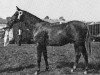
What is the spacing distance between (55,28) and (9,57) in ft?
14.9

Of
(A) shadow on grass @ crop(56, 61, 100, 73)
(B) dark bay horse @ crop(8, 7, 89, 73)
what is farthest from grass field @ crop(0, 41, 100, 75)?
(B) dark bay horse @ crop(8, 7, 89, 73)

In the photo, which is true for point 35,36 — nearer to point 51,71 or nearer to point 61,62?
point 51,71

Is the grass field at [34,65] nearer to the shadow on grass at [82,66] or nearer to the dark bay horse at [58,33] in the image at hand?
the shadow on grass at [82,66]

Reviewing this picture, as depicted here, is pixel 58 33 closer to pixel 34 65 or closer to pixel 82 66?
pixel 82 66

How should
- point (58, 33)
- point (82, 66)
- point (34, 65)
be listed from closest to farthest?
point (58, 33) → point (82, 66) → point (34, 65)

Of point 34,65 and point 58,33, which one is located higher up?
point 58,33

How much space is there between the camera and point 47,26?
9.66 m

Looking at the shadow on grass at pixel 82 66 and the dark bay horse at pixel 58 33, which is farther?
the shadow on grass at pixel 82 66

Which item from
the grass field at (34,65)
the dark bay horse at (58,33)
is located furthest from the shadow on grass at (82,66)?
the dark bay horse at (58,33)

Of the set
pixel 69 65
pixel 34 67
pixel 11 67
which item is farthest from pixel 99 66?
pixel 11 67

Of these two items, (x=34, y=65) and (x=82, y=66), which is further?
(x=34, y=65)

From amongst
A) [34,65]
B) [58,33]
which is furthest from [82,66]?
[34,65]

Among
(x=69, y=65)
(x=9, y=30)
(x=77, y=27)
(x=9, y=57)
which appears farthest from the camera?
(x=9, y=57)

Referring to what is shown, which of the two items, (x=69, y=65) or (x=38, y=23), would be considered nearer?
(x=38, y=23)
